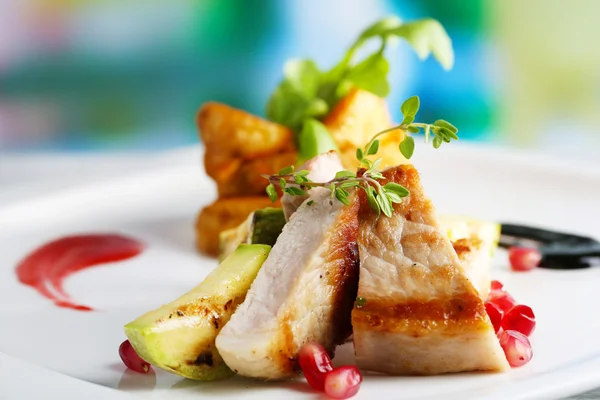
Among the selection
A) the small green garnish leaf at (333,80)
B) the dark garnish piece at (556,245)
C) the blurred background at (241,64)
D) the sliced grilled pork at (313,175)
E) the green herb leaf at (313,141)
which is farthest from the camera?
the blurred background at (241,64)

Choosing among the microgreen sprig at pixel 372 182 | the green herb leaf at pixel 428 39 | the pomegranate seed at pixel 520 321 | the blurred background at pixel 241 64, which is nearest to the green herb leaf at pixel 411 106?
the microgreen sprig at pixel 372 182

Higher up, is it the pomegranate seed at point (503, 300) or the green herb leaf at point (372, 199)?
the green herb leaf at point (372, 199)

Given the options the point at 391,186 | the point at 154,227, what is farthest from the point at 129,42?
the point at 391,186

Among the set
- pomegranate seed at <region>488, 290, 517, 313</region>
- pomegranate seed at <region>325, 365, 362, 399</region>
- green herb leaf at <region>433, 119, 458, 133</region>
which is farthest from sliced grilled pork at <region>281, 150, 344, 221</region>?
pomegranate seed at <region>488, 290, 517, 313</region>

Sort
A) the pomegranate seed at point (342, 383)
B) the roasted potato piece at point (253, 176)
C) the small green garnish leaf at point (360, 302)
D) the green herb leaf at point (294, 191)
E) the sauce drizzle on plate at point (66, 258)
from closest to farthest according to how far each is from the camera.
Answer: the pomegranate seed at point (342, 383) < the small green garnish leaf at point (360, 302) < the green herb leaf at point (294, 191) < the sauce drizzle on plate at point (66, 258) < the roasted potato piece at point (253, 176)

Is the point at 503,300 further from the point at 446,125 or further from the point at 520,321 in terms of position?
the point at 446,125

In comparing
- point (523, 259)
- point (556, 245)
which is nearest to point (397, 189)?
point (523, 259)

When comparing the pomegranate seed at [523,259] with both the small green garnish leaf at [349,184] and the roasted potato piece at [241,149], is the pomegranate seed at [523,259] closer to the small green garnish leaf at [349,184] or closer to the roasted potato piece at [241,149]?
the roasted potato piece at [241,149]

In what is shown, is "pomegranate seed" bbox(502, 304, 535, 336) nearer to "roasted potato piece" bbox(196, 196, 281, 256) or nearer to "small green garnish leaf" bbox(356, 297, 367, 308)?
"small green garnish leaf" bbox(356, 297, 367, 308)
